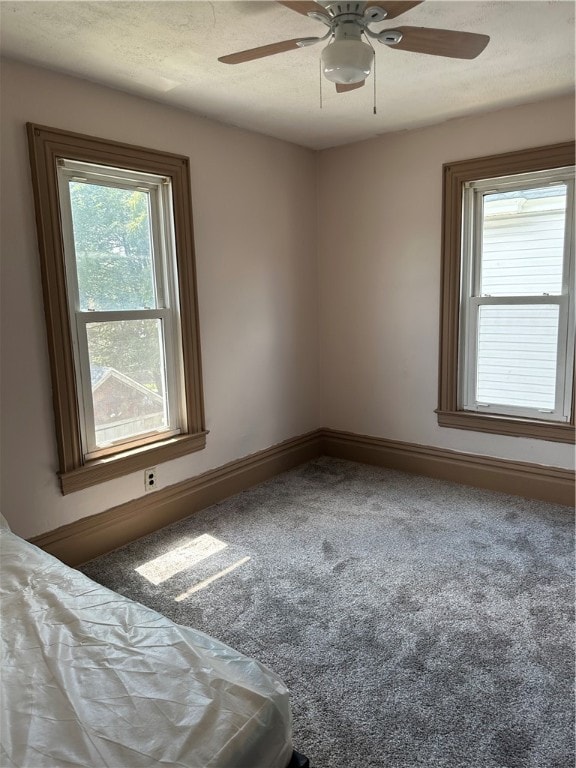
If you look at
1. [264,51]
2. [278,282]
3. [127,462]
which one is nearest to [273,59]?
[264,51]

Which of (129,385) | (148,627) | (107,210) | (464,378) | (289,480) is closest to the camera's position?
(148,627)

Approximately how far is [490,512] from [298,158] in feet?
9.32

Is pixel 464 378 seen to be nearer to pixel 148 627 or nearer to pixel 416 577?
pixel 416 577

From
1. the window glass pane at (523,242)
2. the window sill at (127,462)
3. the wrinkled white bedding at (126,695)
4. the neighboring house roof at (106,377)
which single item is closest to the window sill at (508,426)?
the window glass pane at (523,242)

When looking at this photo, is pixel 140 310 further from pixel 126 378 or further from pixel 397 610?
pixel 397 610

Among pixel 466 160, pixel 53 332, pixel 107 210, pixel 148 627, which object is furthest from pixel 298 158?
pixel 148 627

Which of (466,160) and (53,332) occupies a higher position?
(466,160)

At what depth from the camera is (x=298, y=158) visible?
12.8 feet

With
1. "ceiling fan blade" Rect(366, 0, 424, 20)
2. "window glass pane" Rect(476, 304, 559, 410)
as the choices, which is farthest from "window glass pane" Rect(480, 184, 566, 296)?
"ceiling fan blade" Rect(366, 0, 424, 20)

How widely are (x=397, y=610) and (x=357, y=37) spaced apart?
2.23m

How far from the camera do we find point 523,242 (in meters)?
3.27

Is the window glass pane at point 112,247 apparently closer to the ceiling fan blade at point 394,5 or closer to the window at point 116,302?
the window at point 116,302

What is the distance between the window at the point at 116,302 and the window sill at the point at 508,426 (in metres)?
1.74

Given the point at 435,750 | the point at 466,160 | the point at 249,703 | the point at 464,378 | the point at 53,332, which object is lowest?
the point at 435,750
